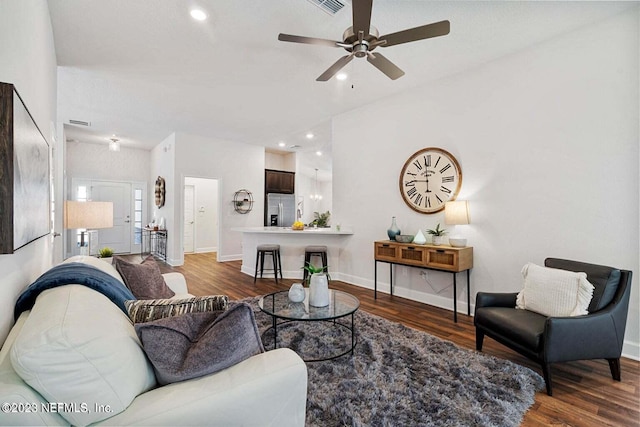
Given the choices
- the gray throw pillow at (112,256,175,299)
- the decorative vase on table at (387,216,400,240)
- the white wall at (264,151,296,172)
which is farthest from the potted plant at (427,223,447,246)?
the white wall at (264,151,296,172)

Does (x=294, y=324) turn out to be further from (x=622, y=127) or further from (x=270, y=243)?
(x=622, y=127)

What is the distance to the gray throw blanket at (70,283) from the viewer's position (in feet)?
4.31

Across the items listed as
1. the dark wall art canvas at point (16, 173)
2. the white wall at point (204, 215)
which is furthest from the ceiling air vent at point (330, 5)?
the white wall at point (204, 215)

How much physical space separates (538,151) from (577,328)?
70.8 inches

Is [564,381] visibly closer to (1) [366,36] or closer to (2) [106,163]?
(1) [366,36]

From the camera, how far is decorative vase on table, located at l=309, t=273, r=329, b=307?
245 centimetres

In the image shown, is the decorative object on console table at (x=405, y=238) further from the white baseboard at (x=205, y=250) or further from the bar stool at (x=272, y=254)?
the white baseboard at (x=205, y=250)

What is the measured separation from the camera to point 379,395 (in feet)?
6.11

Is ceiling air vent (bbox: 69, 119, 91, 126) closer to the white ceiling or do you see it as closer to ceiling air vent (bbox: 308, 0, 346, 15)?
the white ceiling

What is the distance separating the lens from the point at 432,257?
341 cm

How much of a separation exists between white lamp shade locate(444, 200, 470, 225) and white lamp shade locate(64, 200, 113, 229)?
403 cm

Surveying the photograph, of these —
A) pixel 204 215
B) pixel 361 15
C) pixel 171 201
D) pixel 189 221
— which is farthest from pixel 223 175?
pixel 361 15

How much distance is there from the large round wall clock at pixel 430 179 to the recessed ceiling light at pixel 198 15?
2896 millimetres

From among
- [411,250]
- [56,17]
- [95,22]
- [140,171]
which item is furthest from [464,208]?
[140,171]
